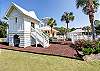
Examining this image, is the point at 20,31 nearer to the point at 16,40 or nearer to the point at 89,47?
the point at 16,40

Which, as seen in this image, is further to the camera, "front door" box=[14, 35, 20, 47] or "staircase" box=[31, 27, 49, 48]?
"front door" box=[14, 35, 20, 47]

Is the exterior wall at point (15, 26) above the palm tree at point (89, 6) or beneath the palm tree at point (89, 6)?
beneath

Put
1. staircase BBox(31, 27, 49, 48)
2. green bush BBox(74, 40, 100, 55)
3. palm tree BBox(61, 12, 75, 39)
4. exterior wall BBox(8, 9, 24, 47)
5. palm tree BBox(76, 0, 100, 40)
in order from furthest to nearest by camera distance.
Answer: palm tree BBox(61, 12, 75, 39)
palm tree BBox(76, 0, 100, 40)
exterior wall BBox(8, 9, 24, 47)
staircase BBox(31, 27, 49, 48)
green bush BBox(74, 40, 100, 55)

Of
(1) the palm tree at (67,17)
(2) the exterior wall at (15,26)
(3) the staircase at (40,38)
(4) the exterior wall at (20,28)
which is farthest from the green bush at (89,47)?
(1) the palm tree at (67,17)

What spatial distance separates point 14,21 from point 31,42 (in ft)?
13.4

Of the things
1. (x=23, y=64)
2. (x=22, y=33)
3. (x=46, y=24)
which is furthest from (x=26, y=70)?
(x=46, y=24)

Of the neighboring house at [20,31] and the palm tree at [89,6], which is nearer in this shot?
the neighboring house at [20,31]

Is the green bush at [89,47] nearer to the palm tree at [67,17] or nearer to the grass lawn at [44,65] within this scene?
the grass lawn at [44,65]

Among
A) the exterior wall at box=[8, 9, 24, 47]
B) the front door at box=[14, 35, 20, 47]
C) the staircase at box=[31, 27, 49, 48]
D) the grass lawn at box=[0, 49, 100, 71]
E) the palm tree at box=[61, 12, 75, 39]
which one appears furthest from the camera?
the palm tree at box=[61, 12, 75, 39]

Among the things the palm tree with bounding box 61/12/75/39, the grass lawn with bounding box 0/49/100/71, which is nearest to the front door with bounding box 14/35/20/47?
the grass lawn with bounding box 0/49/100/71

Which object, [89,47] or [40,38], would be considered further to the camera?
[40,38]

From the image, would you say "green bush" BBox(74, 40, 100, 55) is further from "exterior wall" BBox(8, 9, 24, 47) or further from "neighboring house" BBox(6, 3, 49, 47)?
"exterior wall" BBox(8, 9, 24, 47)

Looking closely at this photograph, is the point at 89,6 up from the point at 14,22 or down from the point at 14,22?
up

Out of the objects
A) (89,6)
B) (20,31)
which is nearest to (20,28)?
(20,31)
